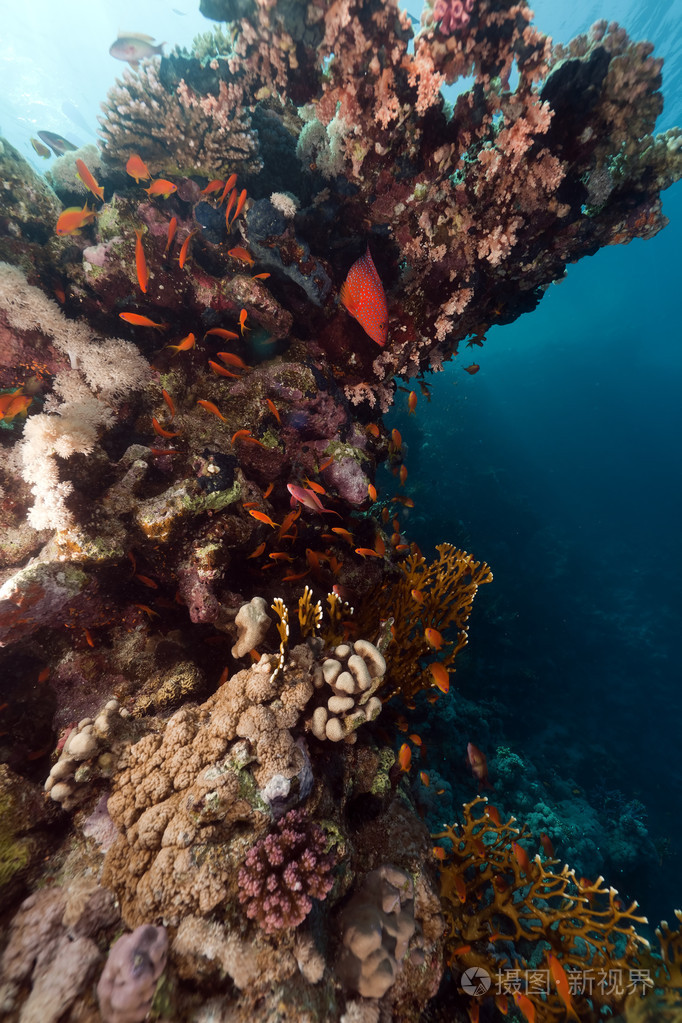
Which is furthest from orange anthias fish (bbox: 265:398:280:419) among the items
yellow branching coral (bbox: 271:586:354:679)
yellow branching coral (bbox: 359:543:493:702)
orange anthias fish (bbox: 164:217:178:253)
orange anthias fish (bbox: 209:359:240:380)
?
orange anthias fish (bbox: 164:217:178:253)

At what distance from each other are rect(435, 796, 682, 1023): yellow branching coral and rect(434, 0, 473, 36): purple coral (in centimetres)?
713

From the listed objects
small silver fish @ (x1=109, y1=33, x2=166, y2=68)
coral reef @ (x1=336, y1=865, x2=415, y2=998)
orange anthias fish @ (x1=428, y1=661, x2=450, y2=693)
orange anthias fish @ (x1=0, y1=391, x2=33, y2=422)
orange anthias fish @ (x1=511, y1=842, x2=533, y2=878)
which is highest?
small silver fish @ (x1=109, y1=33, x2=166, y2=68)

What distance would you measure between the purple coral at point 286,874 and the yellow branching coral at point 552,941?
4.94ft

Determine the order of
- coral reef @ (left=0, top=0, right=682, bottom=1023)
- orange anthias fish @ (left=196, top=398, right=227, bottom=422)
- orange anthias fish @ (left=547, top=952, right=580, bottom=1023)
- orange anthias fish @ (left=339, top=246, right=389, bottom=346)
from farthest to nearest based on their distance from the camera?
orange anthias fish @ (left=196, top=398, right=227, bottom=422), orange anthias fish @ (left=339, top=246, right=389, bottom=346), orange anthias fish @ (left=547, top=952, right=580, bottom=1023), coral reef @ (left=0, top=0, right=682, bottom=1023)

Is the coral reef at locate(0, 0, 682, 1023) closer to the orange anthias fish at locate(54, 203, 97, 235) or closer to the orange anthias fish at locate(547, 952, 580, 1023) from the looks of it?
the orange anthias fish at locate(547, 952, 580, 1023)

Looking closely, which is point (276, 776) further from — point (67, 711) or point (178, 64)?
point (178, 64)

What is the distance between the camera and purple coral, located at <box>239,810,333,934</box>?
2.30m

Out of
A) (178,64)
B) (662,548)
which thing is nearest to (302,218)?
(178,64)

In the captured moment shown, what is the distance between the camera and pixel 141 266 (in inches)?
144

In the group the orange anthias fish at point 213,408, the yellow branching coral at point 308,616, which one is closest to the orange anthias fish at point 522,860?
the yellow branching coral at point 308,616

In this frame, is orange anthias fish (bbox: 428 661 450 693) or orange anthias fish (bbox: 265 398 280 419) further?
orange anthias fish (bbox: 265 398 280 419)

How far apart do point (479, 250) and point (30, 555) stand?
18.9ft

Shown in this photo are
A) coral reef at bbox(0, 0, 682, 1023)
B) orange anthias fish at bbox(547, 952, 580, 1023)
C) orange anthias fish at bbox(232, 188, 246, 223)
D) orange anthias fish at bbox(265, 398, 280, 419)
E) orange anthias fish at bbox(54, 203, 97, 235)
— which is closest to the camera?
coral reef at bbox(0, 0, 682, 1023)

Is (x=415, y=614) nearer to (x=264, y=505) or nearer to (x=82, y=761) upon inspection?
(x=264, y=505)
